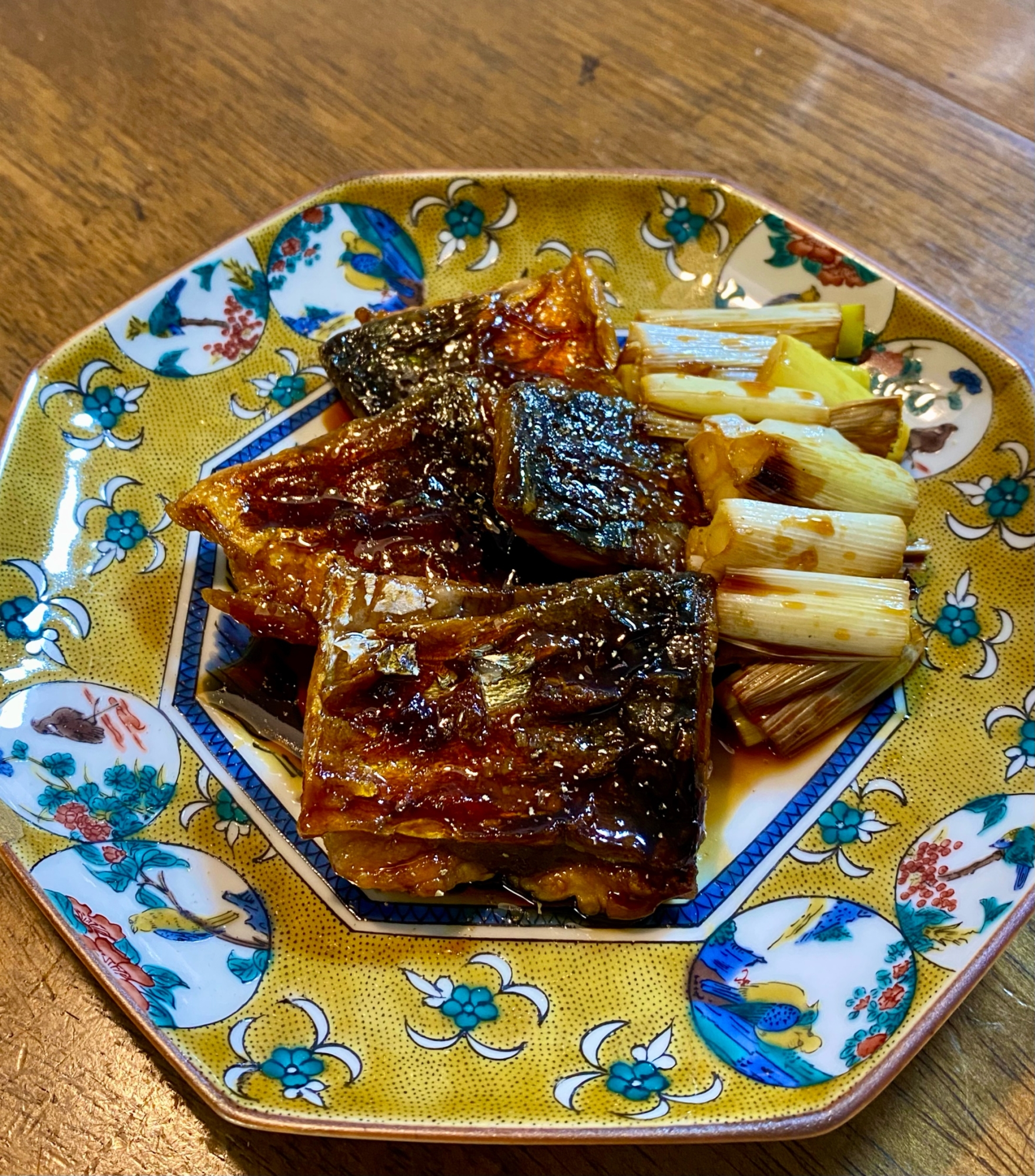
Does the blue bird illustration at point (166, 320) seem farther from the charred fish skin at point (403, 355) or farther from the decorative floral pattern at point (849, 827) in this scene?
the decorative floral pattern at point (849, 827)

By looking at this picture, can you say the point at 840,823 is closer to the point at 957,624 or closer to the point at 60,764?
the point at 957,624

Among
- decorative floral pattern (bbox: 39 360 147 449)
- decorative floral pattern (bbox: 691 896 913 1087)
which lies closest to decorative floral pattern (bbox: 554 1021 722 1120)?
decorative floral pattern (bbox: 691 896 913 1087)

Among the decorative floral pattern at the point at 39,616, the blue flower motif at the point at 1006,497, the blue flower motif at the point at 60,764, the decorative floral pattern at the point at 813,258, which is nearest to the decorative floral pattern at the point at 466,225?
the decorative floral pattern at the point at 813,258

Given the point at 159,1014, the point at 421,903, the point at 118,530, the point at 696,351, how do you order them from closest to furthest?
the point at 159,1014 < the point at 421,903 < the point at 118,530 < the point at 696,351

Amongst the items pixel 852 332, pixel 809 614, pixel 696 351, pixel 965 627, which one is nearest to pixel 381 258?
pixel 696 351

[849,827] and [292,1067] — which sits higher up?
[849,827]

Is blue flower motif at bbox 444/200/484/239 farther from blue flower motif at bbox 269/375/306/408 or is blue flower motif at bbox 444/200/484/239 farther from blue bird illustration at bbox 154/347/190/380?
blue bird illustration at bbox 154/347/190/380

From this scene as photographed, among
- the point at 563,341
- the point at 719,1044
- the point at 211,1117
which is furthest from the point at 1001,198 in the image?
the point at 211,1117
